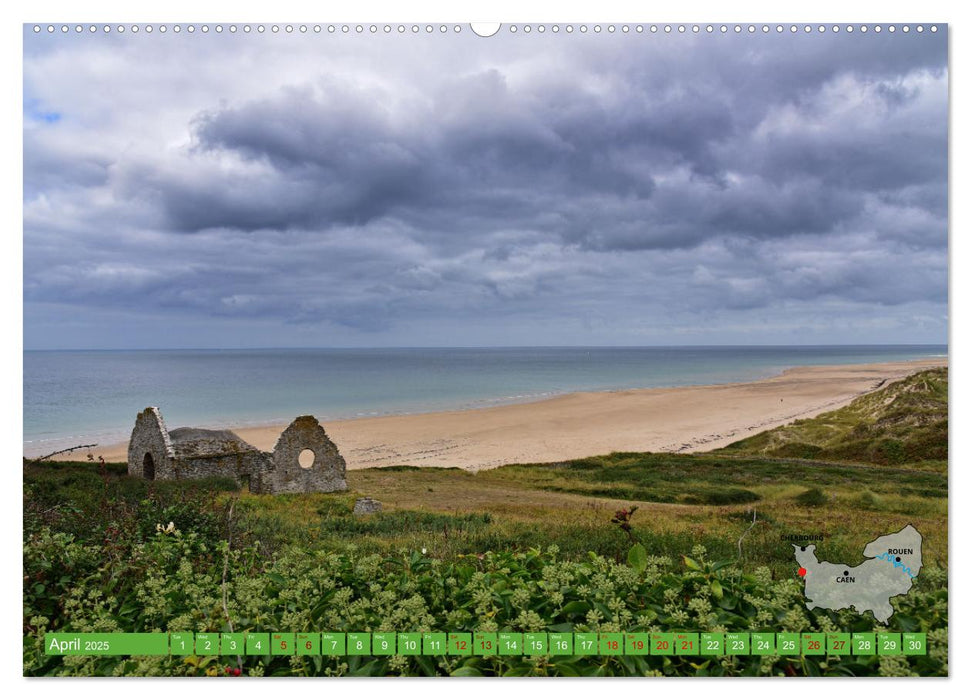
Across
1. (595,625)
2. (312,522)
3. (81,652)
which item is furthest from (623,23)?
(81,652)

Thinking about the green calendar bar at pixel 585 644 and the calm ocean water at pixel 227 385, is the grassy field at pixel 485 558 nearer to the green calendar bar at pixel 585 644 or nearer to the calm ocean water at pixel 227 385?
the green calendar bar at pixel 585 644

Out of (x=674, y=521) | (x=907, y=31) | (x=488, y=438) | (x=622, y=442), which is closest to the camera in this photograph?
(x=907, y=31)

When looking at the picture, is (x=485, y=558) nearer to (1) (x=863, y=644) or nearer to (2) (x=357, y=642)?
(2) (x=357, y=642)

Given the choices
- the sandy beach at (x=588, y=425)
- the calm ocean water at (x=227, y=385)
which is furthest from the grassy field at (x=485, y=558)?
the sandy beach at (x=588, y=425)

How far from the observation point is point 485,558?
17.2ft

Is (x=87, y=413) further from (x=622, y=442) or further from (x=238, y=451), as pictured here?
(x=622, y=442)

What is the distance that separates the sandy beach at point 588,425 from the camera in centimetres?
1162

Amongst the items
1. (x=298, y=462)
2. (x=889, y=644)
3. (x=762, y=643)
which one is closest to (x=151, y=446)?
(x=298, y=462)

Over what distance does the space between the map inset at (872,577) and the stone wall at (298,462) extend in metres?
7.99

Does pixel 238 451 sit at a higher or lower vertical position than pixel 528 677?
higher

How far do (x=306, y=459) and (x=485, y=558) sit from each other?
6.23 meters

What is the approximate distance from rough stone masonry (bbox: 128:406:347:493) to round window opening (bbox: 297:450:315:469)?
0.16 feet
